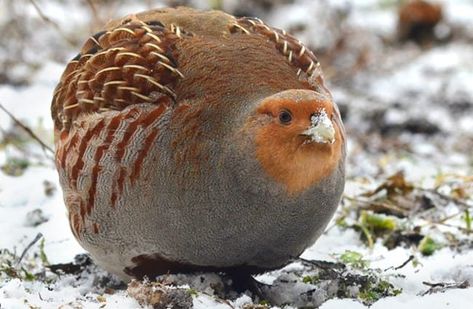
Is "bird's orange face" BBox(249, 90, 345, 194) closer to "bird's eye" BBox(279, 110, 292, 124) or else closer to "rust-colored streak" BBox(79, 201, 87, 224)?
"bird's eye" BBox(279, 110, 292, 124)

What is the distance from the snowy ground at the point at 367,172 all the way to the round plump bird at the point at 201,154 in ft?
0.79

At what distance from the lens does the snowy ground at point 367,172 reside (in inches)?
147

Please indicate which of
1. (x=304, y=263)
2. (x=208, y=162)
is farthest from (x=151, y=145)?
(x=304, y=263)

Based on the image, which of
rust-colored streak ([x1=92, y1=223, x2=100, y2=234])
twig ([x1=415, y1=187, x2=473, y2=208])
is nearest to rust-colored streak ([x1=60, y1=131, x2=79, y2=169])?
rust-colored streak ([x1=92, y1=223, x2=100, y2=234])

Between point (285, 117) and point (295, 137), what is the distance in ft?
0.27

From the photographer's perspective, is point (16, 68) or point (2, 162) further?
point (16, 68)

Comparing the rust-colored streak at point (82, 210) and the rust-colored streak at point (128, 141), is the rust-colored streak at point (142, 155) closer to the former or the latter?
the rust-colored streak at point (128, 141)

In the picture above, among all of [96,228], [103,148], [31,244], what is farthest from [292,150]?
[31,244]

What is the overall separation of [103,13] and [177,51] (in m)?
5.30

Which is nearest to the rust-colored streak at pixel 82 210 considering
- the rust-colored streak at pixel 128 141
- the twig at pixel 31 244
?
the rust-colored streak at pixel 128 141

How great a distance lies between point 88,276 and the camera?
4.22 metres

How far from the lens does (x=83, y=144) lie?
386 centimetres

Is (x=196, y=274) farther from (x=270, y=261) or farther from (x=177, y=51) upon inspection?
(x=177, y=51)

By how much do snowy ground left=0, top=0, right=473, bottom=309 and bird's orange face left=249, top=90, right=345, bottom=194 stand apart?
1.54 feet
